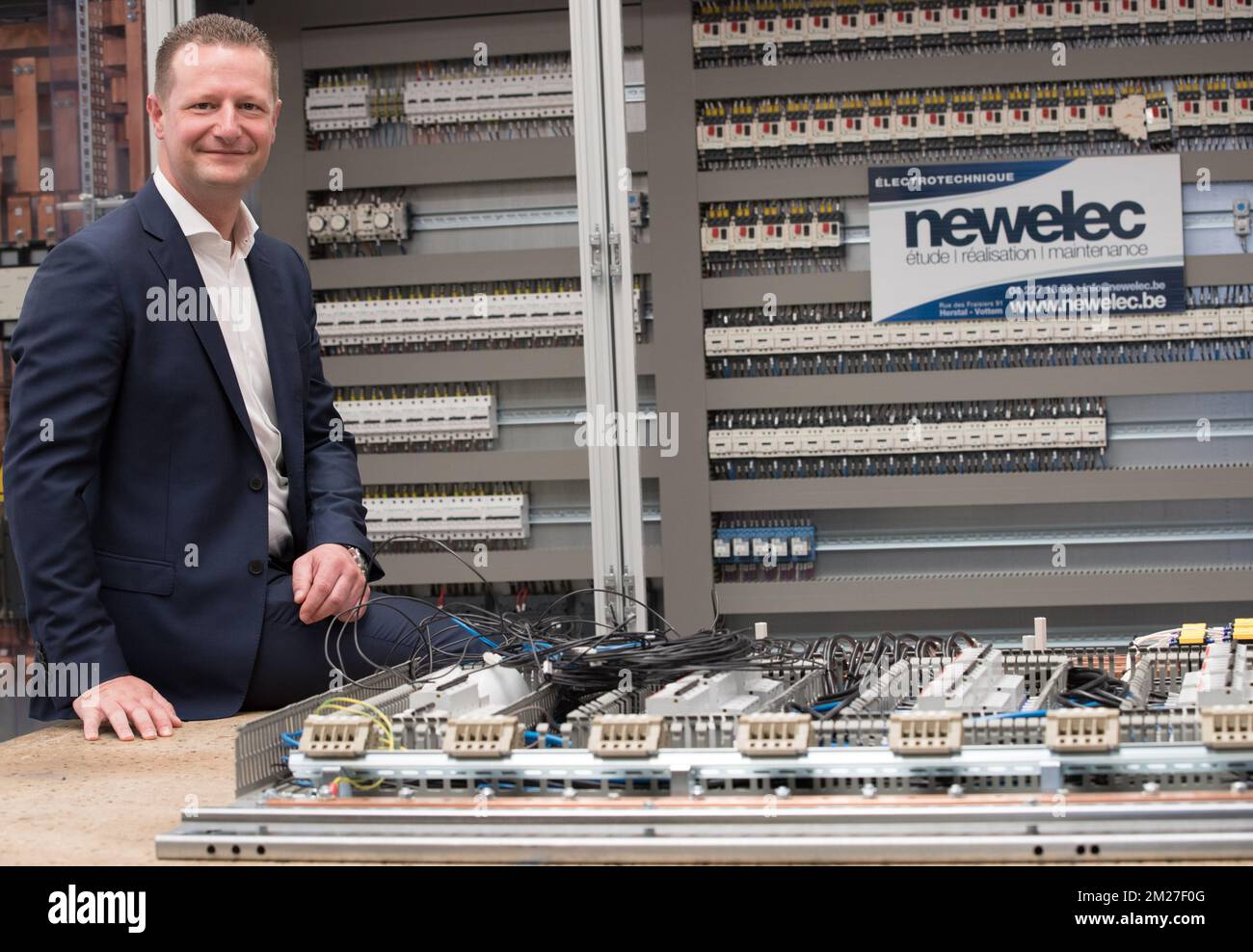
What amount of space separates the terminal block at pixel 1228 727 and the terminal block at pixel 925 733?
193 mm

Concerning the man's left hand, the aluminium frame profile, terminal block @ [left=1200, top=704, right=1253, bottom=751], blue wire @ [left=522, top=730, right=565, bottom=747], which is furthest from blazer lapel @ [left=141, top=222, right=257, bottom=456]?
the aluminium frame profile

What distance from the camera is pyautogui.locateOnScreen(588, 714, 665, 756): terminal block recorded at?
1170 mm

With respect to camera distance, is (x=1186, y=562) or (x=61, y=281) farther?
(x=1186, y=562)

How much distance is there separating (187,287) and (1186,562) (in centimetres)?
392

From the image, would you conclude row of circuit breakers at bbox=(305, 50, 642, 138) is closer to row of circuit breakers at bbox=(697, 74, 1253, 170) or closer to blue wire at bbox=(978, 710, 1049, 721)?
row of circuit breakers at bbox=(697, 74, 1253, 170)

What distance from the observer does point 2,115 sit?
15.2ft

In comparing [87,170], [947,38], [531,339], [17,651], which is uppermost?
[947,38]

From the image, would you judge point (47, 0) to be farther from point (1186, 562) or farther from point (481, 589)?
point (1186, 562)

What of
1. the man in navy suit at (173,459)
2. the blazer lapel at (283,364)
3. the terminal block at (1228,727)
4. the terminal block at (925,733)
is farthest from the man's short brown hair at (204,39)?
the terminal block at (1228,727)

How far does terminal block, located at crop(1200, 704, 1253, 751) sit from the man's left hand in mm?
1341

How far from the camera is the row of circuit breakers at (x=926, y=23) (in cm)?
482

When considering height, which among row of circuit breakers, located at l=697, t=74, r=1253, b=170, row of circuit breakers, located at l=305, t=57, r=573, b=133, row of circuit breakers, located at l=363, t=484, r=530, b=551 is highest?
row of circuit breakers, located at l=305, t=57, r=573, b=133
